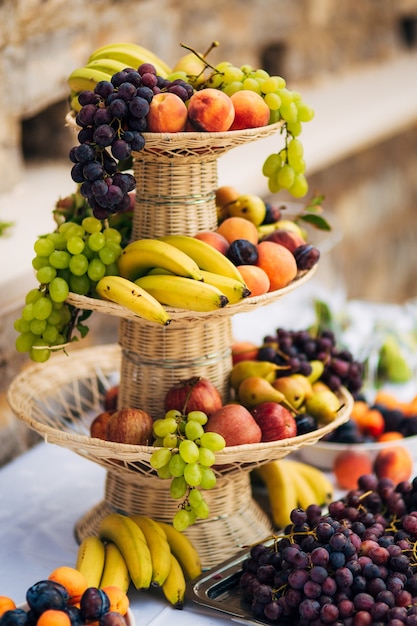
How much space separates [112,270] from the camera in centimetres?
119

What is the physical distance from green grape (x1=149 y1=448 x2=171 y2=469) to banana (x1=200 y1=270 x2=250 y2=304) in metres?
0.21

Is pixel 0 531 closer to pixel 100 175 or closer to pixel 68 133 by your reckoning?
pixel 100 175

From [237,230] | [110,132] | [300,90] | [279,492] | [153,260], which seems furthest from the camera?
[300,90]

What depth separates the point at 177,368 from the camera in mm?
1293

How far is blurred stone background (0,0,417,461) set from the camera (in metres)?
2.31

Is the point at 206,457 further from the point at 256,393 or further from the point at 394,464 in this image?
the point at 394,464

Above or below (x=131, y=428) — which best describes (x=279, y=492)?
below

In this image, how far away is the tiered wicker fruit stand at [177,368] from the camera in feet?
3.79

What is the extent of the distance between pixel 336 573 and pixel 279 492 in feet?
1.23

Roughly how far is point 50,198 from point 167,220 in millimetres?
1200

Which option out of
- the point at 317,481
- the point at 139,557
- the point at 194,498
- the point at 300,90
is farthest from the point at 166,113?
the point at 300,90

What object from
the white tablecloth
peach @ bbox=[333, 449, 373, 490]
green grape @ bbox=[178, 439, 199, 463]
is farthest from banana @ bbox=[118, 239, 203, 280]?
peach @ bbox=[333, 449, 373, 490]

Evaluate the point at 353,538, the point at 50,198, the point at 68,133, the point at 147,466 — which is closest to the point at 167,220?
the point at 147,466

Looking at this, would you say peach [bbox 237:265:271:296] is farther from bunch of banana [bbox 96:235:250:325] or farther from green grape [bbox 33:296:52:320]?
green grape [bbox 33:296:52:320]
